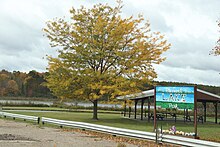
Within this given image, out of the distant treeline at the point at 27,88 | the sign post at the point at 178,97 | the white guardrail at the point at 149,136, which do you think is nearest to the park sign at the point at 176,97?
the sign post at the point at 178,97

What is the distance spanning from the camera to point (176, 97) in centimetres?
1560

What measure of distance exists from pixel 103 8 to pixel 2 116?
45.7 ft

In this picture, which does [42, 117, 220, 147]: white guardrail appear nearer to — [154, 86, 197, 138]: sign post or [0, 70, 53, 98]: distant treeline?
[154, 86, 197, 138]: sign post

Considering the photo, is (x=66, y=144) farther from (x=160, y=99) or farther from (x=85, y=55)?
(x=85, y=55)

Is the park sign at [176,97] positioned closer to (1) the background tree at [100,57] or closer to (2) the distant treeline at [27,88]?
(1) the background tree at [100,57]

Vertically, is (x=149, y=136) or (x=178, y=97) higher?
(x=178, y=97)

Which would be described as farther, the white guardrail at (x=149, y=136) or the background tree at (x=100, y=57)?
the background tree at (x=100, y=57)

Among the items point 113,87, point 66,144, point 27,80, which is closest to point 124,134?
point 66,144

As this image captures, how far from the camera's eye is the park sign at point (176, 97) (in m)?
15.4

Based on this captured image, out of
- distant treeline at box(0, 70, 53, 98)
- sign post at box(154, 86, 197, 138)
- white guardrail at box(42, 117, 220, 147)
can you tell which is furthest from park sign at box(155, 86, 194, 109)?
distant treeline at box(0, 70, 53, 98)

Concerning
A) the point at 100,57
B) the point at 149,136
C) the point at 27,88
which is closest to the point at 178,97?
the point at 149,136

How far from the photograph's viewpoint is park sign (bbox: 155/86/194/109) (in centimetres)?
1537

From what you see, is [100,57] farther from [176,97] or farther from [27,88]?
[27,88]

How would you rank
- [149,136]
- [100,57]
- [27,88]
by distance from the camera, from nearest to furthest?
[149,136]
[100,57]
[27,88]
